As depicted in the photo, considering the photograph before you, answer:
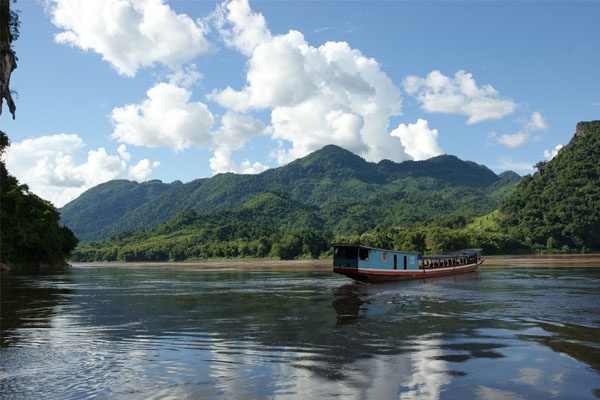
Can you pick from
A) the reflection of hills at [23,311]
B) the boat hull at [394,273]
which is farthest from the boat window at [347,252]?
the reflection of hills at [23,311]

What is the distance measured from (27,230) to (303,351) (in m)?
99.5

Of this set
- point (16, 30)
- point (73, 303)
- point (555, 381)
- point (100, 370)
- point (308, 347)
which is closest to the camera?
point (555, 381)

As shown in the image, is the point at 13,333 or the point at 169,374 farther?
the point at 13,333

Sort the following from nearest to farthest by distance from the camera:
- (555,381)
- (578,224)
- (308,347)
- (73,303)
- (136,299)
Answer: (555,381), (308,347), (73,303), (136,299), (578,224)

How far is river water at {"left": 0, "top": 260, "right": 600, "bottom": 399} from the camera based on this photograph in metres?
12.9

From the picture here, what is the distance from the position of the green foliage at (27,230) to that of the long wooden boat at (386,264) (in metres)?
54.5

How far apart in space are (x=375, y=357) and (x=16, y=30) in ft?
179

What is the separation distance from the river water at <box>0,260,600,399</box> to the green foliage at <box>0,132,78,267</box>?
2346 inches

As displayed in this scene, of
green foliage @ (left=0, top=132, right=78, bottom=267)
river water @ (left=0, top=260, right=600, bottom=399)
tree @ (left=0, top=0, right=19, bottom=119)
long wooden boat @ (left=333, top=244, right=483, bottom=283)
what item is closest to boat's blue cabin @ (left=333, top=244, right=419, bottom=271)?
long wooden boat @ (left=333, top=244, right=483, bottom=283)

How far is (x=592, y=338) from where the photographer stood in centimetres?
2028

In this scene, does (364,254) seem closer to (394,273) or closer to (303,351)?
Result: (394,273)

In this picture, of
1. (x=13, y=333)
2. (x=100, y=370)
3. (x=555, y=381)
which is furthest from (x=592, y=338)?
(x=13, y=333)

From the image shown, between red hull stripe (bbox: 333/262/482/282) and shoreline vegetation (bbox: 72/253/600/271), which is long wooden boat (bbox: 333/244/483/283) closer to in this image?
red hull stripe (bbox: 333/262/482/282)

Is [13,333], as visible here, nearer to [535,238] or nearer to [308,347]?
[308,347]
